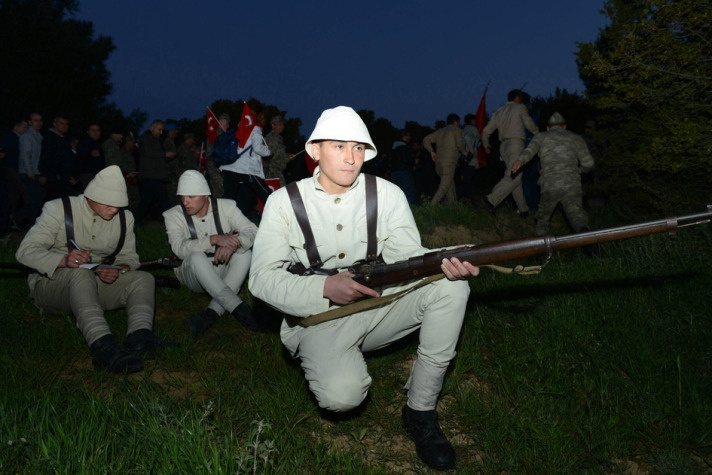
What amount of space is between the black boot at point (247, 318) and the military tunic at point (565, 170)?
4.87 meters

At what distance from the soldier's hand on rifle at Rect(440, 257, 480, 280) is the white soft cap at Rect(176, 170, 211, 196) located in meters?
3.34

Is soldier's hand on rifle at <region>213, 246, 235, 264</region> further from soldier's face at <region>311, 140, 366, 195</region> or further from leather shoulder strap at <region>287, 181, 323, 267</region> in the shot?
soldier's face at <region>311, 140, 366, 195</region>

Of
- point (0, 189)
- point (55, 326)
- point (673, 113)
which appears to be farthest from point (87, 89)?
point (673, 113)

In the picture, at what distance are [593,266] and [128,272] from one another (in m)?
5.05

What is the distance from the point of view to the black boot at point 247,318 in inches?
195

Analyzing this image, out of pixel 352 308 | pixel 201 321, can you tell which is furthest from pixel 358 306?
pixel 201 321

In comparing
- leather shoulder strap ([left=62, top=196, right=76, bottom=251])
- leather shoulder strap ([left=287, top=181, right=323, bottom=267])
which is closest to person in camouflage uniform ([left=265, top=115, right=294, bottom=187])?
leather shoulder strap ([left=62, top=196, right=76, bottom=251])

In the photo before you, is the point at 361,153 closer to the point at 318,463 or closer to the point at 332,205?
the point at 332,205

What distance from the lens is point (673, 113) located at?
7.68 meters

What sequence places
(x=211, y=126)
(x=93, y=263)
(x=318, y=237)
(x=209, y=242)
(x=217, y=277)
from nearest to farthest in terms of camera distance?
(x=318, y=237) → (x=93, y=263) → (x=217, y=277) → (x=209, y=242) → (x=211, y=126)

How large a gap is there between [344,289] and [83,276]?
9.08 feet

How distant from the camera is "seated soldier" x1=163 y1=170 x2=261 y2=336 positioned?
523 cm

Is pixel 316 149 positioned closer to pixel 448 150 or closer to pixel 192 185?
pixel 192 185

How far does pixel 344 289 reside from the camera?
3.10 m
